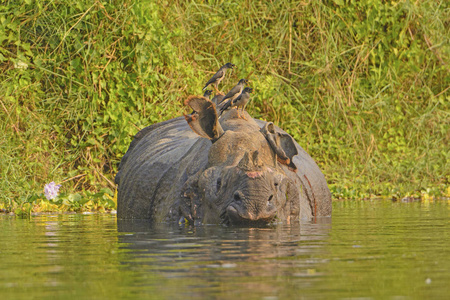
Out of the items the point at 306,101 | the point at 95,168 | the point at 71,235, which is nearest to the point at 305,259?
the point at 71,235

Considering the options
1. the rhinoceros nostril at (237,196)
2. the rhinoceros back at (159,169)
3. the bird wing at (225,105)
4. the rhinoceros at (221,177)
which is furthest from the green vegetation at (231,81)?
the rhinoceros nostril at (237,196)

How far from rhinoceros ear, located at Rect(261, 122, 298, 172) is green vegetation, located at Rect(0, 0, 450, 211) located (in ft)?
10.3

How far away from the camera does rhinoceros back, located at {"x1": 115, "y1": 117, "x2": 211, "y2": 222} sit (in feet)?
26.7

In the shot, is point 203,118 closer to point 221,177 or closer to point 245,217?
point 221,177

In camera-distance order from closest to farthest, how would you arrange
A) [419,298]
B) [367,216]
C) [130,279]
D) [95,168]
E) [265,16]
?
[419,298] → [130,279] → [367,216] → [95,168] → [265,16]

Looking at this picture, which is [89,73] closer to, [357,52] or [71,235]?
[357,52]

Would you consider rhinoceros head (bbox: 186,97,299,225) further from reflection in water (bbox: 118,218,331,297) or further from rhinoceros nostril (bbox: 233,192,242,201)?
reflection in water (bbox: 118,218,331,297)

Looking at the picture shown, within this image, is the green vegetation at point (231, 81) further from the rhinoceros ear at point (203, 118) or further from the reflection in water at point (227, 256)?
the reflection in water at point (227, 256)

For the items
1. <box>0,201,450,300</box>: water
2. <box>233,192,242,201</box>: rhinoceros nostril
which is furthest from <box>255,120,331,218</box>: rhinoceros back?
<box>233,192,242,201</box>: rhinoceros nostril

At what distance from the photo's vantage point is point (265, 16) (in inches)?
578

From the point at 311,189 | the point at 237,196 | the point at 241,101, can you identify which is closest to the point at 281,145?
the point at 241,101

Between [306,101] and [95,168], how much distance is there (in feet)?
13.5

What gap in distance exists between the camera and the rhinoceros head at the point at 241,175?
6.78m

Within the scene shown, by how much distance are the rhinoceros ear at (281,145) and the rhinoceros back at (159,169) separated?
0.57 meters
